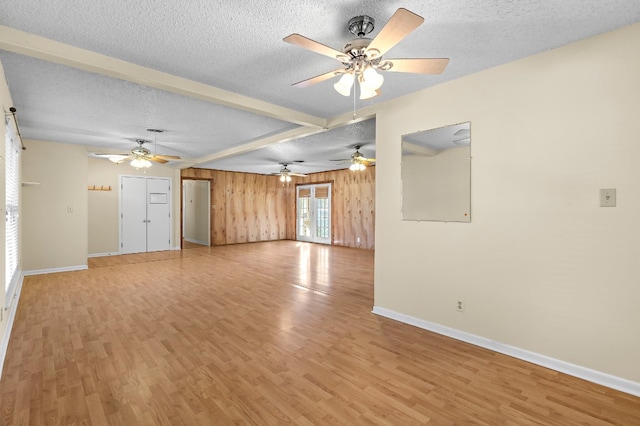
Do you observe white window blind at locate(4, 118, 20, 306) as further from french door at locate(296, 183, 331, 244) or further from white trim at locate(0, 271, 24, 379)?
french door at locate(296, 183, 331, 244)

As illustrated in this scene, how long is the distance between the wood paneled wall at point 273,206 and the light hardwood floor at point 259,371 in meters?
5.20

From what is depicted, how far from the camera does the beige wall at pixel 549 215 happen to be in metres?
2.08

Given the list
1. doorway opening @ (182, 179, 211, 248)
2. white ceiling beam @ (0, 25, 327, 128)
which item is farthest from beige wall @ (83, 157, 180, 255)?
white ceiling beam @ (0, 25, 327, 128)

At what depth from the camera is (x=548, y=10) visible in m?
1.87

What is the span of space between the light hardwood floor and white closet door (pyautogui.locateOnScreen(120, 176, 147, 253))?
12.9 feet

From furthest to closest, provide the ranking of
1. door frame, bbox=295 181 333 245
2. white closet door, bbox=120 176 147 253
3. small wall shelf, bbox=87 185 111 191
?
door frame, bbox=295 181 333 245 < white closet door, bbox=120 176 147 253 < small wall shelf, bbox=87 185 111 191

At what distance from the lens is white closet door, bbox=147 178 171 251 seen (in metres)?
8.19

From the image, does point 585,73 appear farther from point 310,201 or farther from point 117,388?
point 310,201

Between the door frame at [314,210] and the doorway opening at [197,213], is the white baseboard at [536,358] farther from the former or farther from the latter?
the doorway opening at [197,213]

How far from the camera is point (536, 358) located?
240cm

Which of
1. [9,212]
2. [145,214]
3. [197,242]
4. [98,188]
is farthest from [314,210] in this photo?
[9,212]

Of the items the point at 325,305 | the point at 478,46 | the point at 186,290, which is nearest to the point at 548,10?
the point at 478,46

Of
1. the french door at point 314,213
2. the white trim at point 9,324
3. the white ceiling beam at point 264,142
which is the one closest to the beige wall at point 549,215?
the white ceiling beam at point 264,142

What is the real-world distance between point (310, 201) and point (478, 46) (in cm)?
865
